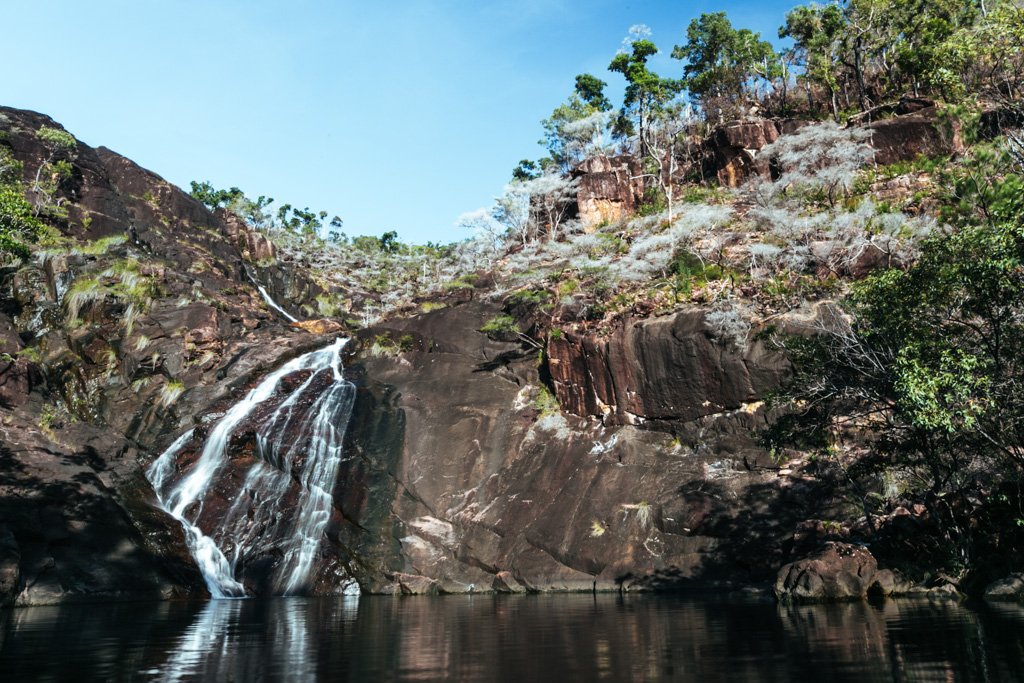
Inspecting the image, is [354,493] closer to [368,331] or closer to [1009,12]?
[368,331]

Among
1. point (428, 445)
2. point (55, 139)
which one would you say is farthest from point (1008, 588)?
point (55, 139)

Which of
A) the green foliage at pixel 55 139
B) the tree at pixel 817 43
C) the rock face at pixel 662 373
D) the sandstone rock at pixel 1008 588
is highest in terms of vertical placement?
the tree at pixel 817 43

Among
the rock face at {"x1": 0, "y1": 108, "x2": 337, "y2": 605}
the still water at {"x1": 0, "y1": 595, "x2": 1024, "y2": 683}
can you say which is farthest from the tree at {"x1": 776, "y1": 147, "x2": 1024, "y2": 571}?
the rock face at {"x1": 0, "y1": 108, "x2": 337, "y2": 605}

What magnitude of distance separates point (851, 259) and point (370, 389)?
75.1 ft

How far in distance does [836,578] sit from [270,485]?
2134 centimetres

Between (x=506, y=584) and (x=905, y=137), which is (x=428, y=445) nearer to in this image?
(x=506, y=584)

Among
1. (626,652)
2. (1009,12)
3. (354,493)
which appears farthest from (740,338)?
(626,652)

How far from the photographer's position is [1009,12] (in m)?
15.4

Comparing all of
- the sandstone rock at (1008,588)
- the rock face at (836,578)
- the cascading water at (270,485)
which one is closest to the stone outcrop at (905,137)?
the rock face at (836,578)

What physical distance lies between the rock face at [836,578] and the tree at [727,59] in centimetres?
4923

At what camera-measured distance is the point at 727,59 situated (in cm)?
6231

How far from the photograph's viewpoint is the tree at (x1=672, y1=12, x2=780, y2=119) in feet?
196

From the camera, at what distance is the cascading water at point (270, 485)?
25.6 meters

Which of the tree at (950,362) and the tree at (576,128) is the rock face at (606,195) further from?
the tree at (950,362)
